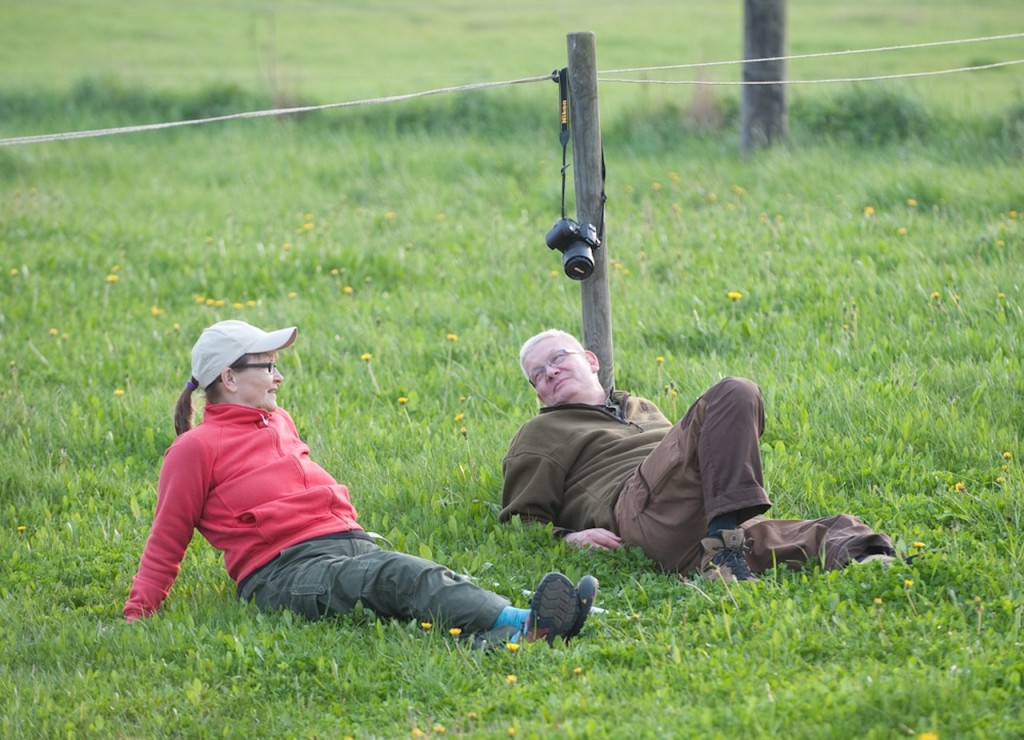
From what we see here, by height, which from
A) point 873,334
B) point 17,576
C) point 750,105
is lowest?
point 17,576

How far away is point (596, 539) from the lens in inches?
→ 183

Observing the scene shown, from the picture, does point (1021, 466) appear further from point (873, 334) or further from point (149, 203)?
point (149, 203)

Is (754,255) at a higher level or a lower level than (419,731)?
higher

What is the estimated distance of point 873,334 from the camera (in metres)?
6.39

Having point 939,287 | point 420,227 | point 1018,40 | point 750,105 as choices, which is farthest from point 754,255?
point 1018,40

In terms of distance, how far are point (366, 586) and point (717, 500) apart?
123 centimetres

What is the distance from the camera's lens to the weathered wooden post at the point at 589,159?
16.7ft

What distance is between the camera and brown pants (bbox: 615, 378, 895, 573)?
4.10 m

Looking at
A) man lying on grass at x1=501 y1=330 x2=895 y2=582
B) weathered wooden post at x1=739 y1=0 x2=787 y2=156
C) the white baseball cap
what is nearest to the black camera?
man lying on grass at x1=501 y1=330 x2=895 y2=582

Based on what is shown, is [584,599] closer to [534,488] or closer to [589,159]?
[534,488]

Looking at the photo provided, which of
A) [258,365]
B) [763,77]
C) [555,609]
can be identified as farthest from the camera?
[763,77]

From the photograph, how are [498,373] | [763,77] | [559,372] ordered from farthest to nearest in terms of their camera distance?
[763,77]
[498,373]
[559,372]

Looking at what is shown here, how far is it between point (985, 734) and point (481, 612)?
5.26ft

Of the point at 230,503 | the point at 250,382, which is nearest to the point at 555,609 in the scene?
the point at 230,503
